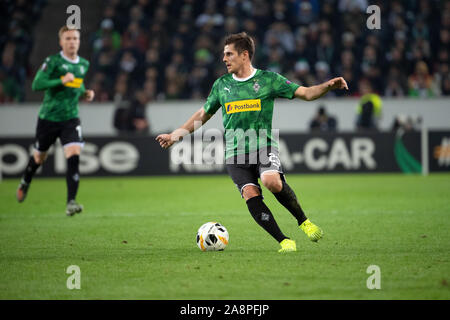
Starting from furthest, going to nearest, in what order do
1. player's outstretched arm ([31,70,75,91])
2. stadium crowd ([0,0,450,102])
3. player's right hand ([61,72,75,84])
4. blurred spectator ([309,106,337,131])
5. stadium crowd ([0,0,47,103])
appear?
stadium crowd ([0,0,47,103]), stadium crowd ([0,0,450,102]), blurred spectator ([309,106,337,131]), player's outstretched arm ([31,70,75,91]), player's right hand ([61,72,75,84])

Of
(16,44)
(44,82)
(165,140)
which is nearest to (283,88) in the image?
(165,140)

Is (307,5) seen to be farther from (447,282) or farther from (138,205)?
(447,282)

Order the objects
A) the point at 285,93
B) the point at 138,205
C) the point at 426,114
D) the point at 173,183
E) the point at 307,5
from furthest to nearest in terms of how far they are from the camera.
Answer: the point at 307,5 → the point at 426,114 → the point at 173,183 → the point at 138,205 → the point at 285,93

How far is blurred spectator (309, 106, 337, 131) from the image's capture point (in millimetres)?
18250

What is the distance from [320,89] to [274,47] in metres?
12.9

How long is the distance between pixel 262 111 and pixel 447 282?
2519 millimetres

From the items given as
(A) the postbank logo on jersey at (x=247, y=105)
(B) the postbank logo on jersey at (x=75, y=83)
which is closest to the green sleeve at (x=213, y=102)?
(A) the postbank logo on jersey at (x=247, y=105)

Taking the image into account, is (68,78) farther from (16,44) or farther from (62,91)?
(16,44)

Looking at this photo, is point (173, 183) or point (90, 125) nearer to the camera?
point (173, 183)

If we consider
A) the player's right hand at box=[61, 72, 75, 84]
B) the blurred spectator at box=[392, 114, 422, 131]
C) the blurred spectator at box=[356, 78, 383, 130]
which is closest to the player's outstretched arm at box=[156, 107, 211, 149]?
the player's right hand at box=[61, 72, 75, 84]

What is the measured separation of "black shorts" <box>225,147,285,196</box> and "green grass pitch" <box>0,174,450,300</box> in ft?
2.13

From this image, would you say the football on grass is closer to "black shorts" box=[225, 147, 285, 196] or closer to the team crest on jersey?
"black shorts" box=[225, 147, 285, 196]
